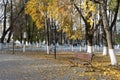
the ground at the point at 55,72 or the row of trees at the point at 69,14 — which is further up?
the row of trees at the point at 69,14

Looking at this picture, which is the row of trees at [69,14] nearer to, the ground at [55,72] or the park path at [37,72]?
the ground at [55,72]

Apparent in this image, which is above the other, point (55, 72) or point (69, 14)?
point (69, 14)

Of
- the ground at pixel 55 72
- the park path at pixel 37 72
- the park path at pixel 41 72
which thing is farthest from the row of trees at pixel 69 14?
the park path at pixel 41 72

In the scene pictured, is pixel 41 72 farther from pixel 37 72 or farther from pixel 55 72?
pixel 55 72

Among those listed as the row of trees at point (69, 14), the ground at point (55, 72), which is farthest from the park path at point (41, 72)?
the row of trees at point (69, 14)

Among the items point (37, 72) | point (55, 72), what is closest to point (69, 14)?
point (55, 72)

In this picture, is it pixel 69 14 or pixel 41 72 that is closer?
pixel 41 72

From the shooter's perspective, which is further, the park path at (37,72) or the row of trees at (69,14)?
the row of trees at (69,14)

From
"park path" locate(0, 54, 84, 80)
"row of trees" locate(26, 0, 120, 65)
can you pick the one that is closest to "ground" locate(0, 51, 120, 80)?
"park path" locate(0, 54, 84, 80)

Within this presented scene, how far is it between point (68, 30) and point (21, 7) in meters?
16.8

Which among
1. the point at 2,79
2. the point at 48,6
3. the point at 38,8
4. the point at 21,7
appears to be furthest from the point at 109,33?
the point at 21,7

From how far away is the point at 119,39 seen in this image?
73.4 metres

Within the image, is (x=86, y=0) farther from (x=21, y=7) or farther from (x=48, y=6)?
(x=21, y=7)

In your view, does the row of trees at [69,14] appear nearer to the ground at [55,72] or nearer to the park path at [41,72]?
the ground at [55,72]
